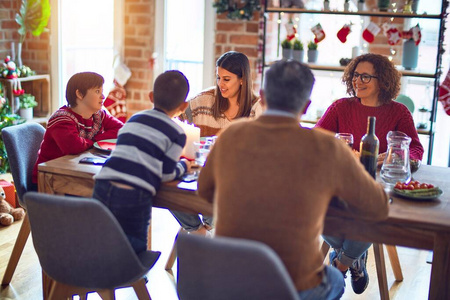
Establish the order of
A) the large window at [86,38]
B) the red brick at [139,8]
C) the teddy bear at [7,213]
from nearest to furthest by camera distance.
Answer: the teddy bear at [7,213] < the red brick at [139,8] < the large window at [86,38]

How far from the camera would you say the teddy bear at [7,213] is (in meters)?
3.66

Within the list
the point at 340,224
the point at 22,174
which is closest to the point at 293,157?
the point at 340,224

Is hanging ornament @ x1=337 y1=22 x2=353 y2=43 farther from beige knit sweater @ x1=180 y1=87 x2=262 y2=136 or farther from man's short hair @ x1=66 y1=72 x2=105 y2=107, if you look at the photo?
man's short hair @ x1=66 y1=72 x2=105 y2=107

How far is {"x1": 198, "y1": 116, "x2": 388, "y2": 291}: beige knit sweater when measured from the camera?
1644 millimetres

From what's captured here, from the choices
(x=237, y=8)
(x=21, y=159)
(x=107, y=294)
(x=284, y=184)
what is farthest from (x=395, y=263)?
(x=237, y=8)

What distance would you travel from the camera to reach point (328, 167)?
167 centimetres

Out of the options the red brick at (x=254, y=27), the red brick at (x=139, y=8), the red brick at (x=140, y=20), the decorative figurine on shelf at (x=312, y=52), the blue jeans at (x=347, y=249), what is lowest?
the blue jeans at (x=347, y=249)

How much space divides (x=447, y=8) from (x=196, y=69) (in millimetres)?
1930

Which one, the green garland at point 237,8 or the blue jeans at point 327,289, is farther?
the green garland at point 237,8

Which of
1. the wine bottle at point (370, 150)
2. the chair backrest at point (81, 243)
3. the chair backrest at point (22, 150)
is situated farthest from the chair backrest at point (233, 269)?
the chair backrest at point (22, 150)

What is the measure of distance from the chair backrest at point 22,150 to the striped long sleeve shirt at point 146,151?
872 millimetres

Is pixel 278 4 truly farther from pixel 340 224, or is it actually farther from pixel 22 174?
pixel 340 224

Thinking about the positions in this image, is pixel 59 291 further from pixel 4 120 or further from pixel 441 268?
pixel 4 120

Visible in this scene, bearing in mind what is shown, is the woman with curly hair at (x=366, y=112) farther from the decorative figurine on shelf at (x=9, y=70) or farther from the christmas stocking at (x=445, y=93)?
the decorative figurine on shelf at (x=9, y=70)
